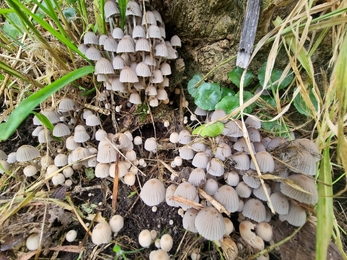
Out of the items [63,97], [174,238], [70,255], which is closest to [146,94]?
[63,97]

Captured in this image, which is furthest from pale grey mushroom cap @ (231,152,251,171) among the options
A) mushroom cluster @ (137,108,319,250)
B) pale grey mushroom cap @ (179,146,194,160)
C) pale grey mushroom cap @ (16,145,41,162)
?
pale grey mushroom cap @ (16,145,41,162)

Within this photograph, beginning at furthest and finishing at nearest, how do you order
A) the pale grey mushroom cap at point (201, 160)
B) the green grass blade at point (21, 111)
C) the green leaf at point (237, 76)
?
the green leaf at point (237, 76) < the pale grey mushroom cap at point (201, 160) < the green grass blade at point (21, 111)

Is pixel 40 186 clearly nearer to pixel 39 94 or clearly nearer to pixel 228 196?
pixel 39 94

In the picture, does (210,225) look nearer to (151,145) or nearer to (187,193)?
(187,193)

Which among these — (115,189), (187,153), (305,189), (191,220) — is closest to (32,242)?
(115,189)

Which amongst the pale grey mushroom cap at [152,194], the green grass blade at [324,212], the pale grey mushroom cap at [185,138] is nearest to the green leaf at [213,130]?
the pale grey mushroom cap at [185,138]

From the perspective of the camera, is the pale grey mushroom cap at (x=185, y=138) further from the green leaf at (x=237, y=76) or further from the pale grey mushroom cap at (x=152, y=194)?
the green leaf at (x=237, y=76)

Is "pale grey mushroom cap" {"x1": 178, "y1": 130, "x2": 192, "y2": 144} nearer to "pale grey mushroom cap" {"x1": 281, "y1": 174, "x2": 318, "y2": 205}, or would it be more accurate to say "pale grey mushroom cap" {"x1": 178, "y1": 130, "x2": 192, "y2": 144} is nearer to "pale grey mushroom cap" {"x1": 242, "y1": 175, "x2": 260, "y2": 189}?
"pale grey mushroom cap" {"x1": 242, "y1": 175, "x2": 260, "y2": 189}
